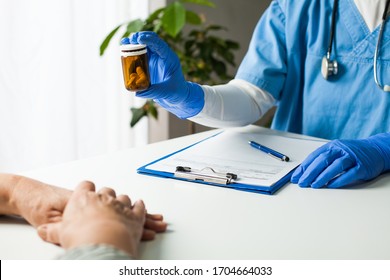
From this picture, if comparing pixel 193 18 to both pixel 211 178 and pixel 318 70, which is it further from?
pixel 211 178

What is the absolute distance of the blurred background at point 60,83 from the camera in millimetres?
1757

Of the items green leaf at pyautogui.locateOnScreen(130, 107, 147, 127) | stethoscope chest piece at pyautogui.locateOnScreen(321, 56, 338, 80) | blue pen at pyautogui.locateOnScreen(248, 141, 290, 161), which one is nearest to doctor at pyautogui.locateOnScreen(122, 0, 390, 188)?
stethoscope chest piece at pyautogui.locateOnScreen(321, 56, 338, 80)

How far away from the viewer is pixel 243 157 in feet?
3.41

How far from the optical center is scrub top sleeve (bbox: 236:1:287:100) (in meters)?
1.36

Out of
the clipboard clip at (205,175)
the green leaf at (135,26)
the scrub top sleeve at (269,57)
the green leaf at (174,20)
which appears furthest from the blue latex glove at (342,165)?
the green leaf at (135,26)

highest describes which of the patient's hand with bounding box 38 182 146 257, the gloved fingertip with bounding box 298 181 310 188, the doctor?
→ the doctor

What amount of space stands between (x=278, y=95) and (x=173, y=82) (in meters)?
0.46

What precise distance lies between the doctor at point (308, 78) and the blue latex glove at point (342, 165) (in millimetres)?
43

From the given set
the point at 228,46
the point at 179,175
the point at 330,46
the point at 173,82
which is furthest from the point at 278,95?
the point at 228,46

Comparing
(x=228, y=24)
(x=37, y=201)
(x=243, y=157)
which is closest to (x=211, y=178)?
(x=243, y=157)

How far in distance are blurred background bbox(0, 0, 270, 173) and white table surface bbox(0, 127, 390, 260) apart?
0.89m

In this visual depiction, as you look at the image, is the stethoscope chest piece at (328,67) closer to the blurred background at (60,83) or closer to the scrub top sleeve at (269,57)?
the scrub top sleeve at (269,57)

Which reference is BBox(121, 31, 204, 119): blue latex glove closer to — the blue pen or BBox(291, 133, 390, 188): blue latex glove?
the blue pen
